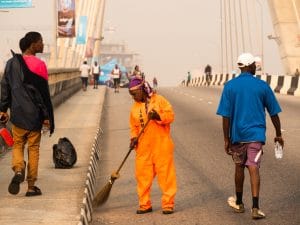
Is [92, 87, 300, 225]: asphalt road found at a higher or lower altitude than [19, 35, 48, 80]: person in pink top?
lower

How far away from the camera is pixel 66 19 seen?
48.6 metres

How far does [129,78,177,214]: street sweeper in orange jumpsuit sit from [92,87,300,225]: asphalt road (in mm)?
235

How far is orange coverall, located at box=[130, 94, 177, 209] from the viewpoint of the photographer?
9672 millimetres

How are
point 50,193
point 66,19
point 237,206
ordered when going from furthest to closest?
point 66,19 → point 50,193 → point 237,206

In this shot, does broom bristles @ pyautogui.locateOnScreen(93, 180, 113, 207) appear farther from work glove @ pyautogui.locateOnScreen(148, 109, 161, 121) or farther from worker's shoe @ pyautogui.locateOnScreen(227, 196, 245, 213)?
worker's shoe @ pyautogui.locateOnScreen(227, 196, 245, 213)

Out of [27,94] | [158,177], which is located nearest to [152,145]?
[158,177]

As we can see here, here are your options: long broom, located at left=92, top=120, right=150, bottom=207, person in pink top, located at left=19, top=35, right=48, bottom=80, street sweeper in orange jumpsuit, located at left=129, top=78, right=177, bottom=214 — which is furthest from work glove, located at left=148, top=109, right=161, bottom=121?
person in pink top, located at left=19, top=35, right=48, bottom=80

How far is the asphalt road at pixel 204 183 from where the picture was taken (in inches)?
375

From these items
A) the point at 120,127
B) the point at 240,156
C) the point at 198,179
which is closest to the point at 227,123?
the point at 240,156

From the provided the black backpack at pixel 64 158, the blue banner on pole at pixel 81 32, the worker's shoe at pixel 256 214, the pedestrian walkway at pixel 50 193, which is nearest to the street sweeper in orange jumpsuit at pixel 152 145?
the pedestrian walkway at pixel 50 193

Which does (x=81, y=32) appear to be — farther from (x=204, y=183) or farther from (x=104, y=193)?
(x=104, y=193)

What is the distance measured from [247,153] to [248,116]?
367mm

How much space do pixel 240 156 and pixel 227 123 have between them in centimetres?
35

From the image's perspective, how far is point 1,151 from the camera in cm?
1504
